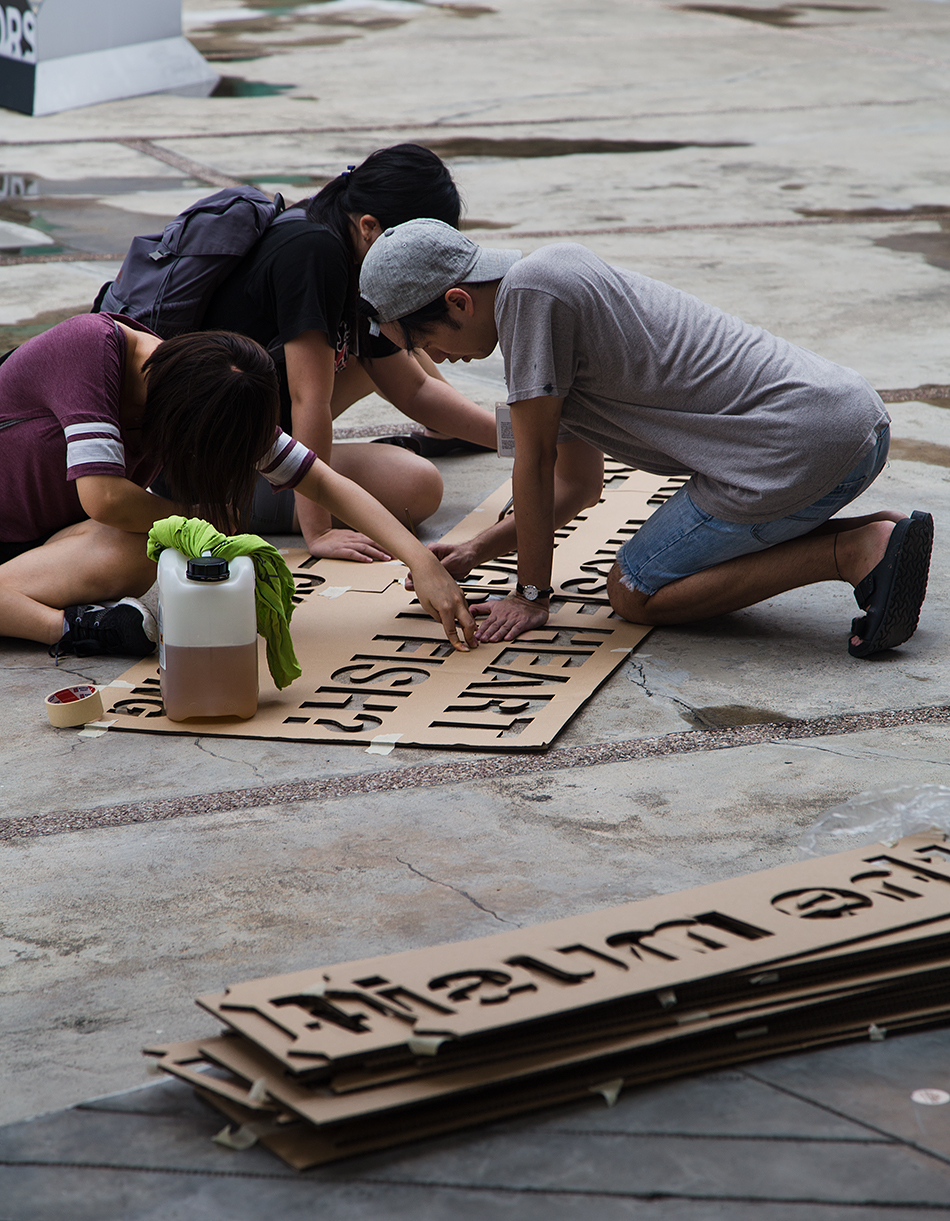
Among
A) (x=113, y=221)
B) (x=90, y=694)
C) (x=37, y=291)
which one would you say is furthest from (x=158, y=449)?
(x=113, y=221)

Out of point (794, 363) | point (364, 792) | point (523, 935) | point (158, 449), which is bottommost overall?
point (364, 792)

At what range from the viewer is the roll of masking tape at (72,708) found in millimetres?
2652

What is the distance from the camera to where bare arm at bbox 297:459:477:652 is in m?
2.95

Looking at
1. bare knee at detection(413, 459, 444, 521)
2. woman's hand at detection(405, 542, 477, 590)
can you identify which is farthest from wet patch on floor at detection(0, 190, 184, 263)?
woman's hand at detection(405, 542, 477, 590)

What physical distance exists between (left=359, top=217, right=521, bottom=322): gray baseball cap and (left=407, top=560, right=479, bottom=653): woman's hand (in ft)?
1.75

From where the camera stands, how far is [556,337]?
280 centimetres

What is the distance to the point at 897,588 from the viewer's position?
288 cm

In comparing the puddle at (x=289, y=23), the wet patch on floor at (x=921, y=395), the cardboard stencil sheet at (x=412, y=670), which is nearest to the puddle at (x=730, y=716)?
the cardboard stencil sheet at (x=412, y=670)

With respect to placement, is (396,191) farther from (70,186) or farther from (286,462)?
(70,186)

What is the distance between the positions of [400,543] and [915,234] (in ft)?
16.8

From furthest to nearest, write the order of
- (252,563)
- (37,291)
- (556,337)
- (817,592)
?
(37,291), (817,592), (556,337), (252,563)

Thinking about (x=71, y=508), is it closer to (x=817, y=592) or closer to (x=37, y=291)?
(x=817, y=592)

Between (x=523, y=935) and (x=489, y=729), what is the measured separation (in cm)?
→ 93

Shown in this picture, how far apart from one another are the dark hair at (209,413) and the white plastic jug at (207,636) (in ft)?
0.56
